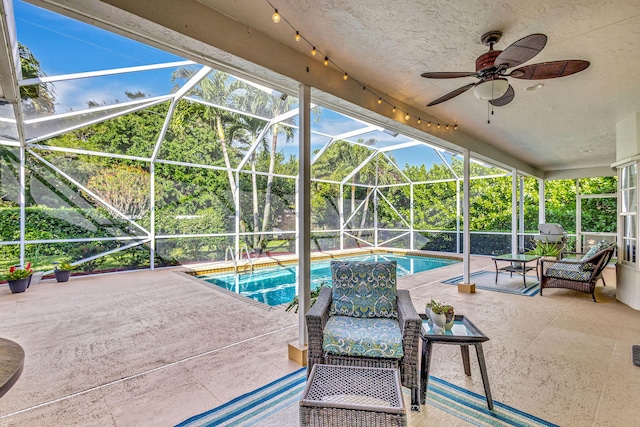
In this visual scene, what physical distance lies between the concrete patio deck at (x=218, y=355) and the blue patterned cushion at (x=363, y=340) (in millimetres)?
458

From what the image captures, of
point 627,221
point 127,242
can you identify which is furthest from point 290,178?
point 627,221

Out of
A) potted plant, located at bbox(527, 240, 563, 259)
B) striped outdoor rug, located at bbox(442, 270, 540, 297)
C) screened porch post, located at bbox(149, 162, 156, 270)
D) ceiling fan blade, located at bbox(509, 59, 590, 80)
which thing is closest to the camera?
ceiling fan blade, located at bbox(509, 59, 590, 80)

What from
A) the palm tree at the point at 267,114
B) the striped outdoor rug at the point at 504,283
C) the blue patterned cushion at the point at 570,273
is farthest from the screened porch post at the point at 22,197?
the blue patterned cushion at the point at 570,273

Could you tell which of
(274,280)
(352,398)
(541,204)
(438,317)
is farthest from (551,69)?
(541,204)

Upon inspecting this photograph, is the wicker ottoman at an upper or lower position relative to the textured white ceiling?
lower

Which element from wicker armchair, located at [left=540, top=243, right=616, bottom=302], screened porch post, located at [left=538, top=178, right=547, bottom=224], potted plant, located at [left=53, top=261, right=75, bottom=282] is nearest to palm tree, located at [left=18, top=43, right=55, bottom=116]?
potted plant, located at [left=53, top=261, right=75, bottom=282]

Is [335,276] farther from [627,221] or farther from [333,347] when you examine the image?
[627,221]

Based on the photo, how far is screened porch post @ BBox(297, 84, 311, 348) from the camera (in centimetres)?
289

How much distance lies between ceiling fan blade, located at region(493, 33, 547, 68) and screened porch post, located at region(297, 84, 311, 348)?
5.28 feet

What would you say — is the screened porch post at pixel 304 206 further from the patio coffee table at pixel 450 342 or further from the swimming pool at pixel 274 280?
the swimming pool at pixel 274 280

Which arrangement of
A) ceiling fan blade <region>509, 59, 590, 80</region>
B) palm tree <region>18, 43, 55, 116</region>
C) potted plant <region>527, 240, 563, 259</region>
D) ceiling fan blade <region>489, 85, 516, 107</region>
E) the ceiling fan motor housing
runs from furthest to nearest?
potted plant <region>527, 240, 563, 259</region> → palm tree <region>18, 43, 55, 116</region> → ceiling fan blade <region>489, 85, 516, 107</region> → the ceiling fan motor housing → ceiling fan blade <region>509, 59, 590, 80</region>

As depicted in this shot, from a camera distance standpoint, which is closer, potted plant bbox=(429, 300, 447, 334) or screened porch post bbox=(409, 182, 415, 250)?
potted plant bbox=(429, 300, 447, 334)

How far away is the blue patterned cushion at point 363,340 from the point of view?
82.9 inches

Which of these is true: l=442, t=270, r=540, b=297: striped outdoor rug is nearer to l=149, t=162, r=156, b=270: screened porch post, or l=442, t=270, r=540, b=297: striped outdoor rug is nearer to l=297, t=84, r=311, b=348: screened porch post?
l=297, t=84, r=311, b=348: screened porch post
